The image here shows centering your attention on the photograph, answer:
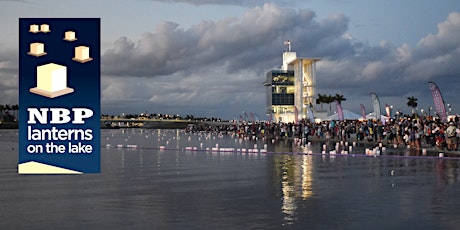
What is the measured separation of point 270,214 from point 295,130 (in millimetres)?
55475

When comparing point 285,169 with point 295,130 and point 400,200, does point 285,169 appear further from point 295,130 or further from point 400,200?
point 295,130

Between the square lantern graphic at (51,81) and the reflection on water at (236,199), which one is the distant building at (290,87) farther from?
the square lantern graphic at (51,81)

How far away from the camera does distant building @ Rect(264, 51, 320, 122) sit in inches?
5832

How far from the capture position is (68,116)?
1510 centimetres

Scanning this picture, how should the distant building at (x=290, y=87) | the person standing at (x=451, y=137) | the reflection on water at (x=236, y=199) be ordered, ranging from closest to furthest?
1. the reflection on water at (x=236, y=199)
2. the person standing at (x=451, y=137)
3. the distant building at (x=290, y=87)

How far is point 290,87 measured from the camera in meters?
162

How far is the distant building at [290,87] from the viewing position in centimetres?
14812

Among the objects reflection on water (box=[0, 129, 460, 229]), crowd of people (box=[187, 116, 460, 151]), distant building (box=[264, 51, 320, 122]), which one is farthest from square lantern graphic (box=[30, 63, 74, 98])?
distant building (box=[264, 51, 320, 122])

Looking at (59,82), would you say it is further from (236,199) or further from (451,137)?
(451,137)

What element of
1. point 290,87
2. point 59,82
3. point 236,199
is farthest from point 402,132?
point 290,87

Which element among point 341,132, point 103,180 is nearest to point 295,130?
point 341,132

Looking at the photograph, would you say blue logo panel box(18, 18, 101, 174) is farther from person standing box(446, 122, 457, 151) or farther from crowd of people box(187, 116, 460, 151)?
crowd of people box(187, 116, 460, 151)

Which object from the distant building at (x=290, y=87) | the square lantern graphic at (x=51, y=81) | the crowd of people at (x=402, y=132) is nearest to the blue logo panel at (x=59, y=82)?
the square lantern graphic at (x=51, y=81)

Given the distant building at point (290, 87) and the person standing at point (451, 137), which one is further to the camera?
the distant building at point (290, 87)
